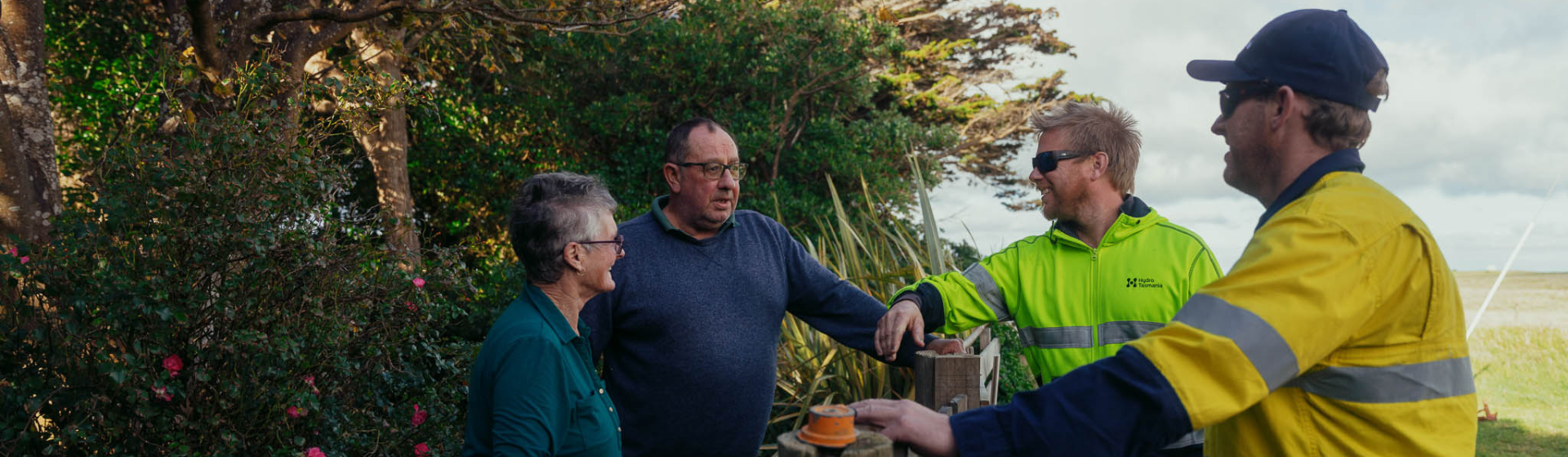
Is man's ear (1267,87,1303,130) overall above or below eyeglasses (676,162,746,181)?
above

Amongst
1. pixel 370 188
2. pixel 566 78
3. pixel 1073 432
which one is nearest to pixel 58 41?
pixel 370 188

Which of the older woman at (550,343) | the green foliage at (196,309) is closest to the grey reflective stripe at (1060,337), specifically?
the older woman at (550,343)

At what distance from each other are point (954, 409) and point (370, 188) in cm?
1037

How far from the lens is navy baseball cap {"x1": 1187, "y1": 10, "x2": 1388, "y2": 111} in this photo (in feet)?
5.01

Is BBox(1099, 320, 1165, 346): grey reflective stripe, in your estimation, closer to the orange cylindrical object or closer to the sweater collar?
the sweater collar

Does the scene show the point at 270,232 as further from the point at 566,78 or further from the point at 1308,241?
the point at 566,78

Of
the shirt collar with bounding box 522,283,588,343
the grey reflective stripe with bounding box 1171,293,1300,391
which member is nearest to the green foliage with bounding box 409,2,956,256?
the shirt collar with bounding box 522,283,588,343

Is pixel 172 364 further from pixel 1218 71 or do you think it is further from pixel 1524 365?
pixel 1524 365

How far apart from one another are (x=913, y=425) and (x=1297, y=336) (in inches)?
22.4

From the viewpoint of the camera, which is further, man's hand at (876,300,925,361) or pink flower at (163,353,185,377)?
pink flower at (163,353,185,377)

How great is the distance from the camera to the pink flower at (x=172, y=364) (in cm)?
338

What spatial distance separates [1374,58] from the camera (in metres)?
1.59

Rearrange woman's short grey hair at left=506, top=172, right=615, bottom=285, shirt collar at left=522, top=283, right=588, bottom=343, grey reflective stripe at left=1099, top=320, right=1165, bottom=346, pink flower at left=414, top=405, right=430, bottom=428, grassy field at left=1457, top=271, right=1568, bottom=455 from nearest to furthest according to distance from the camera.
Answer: shirt collar at left=522, top=283, right=588, bottom=343 → woman's short grey hair at left=506, top=172, right=615, bottom=285 → grey reflective stripe at left=1099, top=320, right=1165, bottom=346 → pink flower at left=414, top=405, right=430, bottom=428 → grassy field at left=1457, top=271, right=1568, bottom=455

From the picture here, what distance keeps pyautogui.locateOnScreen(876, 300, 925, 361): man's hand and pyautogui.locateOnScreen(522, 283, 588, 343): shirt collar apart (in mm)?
856
